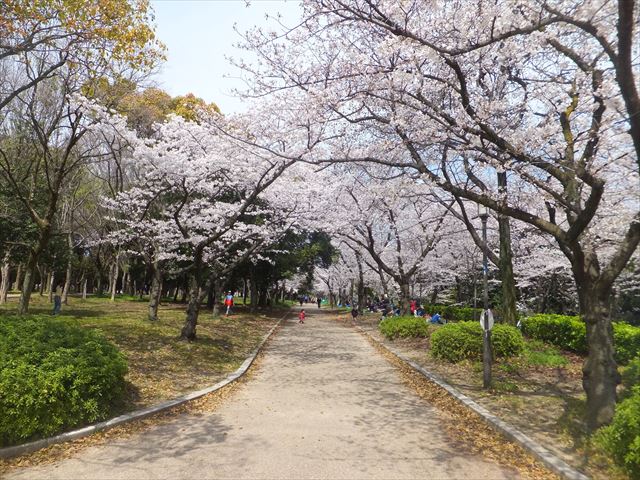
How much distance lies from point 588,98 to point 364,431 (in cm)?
682

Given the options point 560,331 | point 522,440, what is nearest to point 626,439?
point 522,440

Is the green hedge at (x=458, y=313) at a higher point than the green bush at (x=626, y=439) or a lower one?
higher

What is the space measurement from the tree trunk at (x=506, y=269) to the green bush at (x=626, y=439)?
780 cm

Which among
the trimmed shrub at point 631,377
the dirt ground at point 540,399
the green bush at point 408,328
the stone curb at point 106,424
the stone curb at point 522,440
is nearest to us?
the stone curb at point 522,440

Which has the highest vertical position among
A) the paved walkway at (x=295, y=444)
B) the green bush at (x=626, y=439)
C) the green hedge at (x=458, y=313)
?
the green hedge at (x=458, y=313)

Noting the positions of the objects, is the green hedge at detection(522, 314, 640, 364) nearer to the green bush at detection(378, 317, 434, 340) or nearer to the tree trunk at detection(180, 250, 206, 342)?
the green bush at detection(378, 317, 434, 340)

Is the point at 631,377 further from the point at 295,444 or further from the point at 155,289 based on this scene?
the point at 155,289

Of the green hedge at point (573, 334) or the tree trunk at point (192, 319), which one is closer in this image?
the green hedge at point (573, 334)

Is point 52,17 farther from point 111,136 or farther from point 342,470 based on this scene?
point 342,470

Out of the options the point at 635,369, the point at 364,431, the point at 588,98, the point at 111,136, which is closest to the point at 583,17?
the point at 588,98

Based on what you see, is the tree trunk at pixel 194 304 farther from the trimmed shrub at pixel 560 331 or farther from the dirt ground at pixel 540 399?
the trimmed shrub at pixel 560 331

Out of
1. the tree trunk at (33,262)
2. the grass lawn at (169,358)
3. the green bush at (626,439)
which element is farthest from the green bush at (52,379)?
the green bush at (626,439)

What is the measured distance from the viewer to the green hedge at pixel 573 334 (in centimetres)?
1119

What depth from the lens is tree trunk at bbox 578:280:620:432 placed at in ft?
17.9
